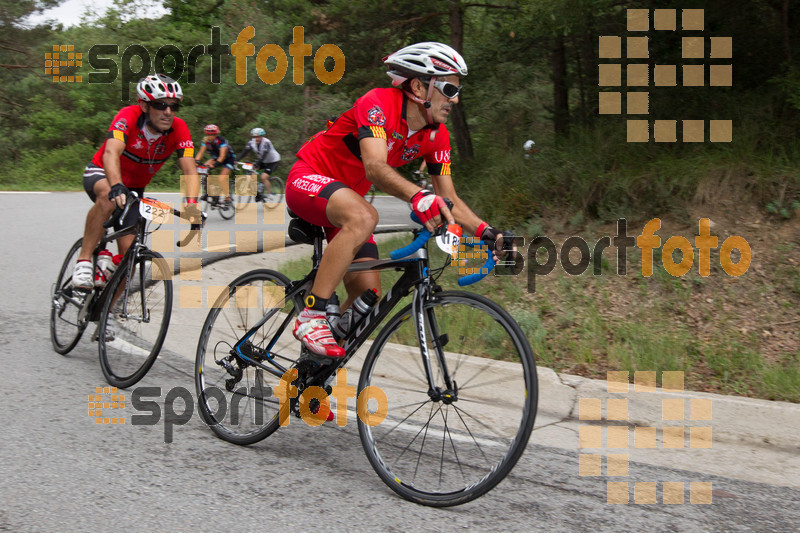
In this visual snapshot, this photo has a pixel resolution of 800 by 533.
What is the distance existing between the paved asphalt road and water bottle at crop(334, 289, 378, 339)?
751 mm

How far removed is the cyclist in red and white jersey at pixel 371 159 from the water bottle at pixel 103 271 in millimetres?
2339

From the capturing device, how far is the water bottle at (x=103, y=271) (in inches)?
222

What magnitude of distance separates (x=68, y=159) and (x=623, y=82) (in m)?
32.1

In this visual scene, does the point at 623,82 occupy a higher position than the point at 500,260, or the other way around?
the point at 623,82

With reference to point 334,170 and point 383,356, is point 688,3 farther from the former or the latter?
point 383,356

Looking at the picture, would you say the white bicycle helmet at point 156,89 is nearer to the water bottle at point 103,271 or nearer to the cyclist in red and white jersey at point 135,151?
the cyclist in red and white jersey at point 135,151

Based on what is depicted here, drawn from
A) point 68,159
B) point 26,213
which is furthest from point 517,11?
point 68,159

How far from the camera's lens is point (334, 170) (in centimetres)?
411

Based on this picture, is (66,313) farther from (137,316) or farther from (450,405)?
(450,405)

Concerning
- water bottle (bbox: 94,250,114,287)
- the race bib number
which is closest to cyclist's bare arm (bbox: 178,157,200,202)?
water bottle (bbox: 94,250,114,287)

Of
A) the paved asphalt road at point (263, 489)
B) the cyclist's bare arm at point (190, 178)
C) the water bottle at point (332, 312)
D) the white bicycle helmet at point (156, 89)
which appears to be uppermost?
the white bicycle helmet at point (156, 89)

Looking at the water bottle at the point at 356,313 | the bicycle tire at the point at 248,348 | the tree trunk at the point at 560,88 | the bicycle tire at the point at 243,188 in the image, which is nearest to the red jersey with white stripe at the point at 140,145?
the bicycle tire at the point at 248,348

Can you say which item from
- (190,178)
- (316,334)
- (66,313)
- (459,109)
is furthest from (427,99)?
(459,109)

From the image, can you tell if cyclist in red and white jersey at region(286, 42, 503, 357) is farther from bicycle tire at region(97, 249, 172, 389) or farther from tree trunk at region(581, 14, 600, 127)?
tree trunk at region(581, 14, 600, 127)
